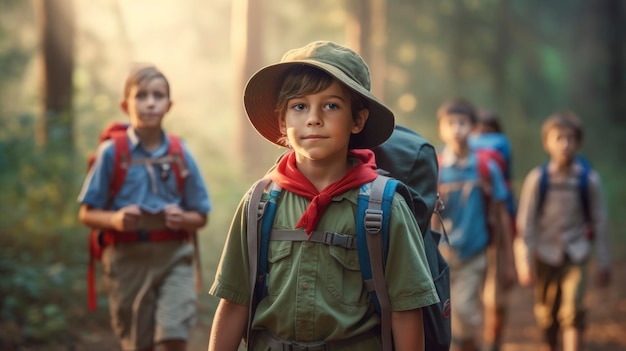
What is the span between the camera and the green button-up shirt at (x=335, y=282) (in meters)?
3.48

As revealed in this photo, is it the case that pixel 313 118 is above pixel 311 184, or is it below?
above

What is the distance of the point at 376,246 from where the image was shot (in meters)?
3.48

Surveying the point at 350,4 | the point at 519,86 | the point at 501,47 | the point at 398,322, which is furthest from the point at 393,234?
the point at 519,86

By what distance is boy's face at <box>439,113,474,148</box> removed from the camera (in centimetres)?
844

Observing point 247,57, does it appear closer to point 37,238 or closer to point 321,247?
point 37,238

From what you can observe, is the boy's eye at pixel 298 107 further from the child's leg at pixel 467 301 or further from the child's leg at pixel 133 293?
the child's leg at pixel 467 301

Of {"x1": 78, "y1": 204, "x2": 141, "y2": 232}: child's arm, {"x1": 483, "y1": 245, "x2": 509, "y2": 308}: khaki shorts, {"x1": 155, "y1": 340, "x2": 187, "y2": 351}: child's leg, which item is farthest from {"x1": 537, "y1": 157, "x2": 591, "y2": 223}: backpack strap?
{"x1": 78, "y1": 204, "x2": 141, "y2": 232}: child's arm

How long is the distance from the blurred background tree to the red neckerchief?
5.34 metres

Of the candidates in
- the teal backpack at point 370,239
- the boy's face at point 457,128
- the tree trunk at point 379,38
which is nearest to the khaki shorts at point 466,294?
the boy's face at point 457,128

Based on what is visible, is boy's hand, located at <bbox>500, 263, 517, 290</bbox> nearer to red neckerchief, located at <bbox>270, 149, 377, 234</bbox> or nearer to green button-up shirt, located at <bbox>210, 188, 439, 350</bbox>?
red neckerchief, located at <bbox>270, 149, 377, 234</bbox>

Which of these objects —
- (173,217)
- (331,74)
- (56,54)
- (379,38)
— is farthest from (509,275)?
(379,38)

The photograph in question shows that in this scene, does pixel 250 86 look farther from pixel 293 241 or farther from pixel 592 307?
pixel 592 307

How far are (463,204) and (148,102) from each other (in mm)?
3699

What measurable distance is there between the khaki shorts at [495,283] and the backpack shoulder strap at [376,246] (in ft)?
20.3
